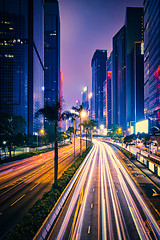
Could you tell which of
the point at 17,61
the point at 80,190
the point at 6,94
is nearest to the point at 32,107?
the point at 6,94

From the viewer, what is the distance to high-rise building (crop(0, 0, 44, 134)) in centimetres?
10106

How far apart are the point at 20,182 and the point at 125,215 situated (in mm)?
16624

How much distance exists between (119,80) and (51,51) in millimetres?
114403

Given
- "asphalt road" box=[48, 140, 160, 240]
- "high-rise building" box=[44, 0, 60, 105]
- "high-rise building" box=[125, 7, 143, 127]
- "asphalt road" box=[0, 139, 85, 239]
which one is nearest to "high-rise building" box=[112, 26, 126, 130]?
"high-rise building" box=[125, 7, 143, 127]

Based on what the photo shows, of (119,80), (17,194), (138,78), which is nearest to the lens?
(17,194)

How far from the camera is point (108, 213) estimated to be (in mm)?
12180

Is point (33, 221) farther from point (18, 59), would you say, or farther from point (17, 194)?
point (18, 59)

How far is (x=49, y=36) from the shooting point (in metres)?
192

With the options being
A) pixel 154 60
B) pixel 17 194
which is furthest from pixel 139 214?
pixel 154 60

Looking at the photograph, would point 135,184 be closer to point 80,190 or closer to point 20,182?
point 80,190

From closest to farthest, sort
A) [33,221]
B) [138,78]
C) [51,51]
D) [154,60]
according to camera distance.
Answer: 1. [33,221]
2. [154,60]
3. [138,78]
4. [51,51]

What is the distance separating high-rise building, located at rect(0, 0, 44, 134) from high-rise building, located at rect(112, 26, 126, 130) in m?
107

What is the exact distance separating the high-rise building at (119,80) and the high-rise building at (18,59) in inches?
4197

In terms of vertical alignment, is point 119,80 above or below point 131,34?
below
